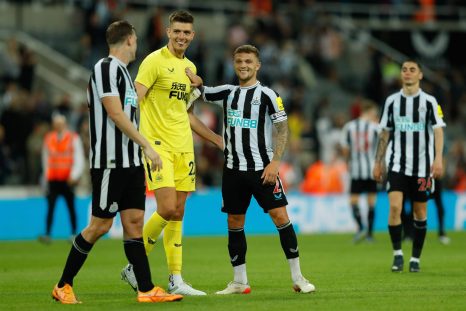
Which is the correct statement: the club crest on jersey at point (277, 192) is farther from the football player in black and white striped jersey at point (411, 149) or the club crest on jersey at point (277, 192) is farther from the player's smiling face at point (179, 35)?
the football player in black and white striped jersey at point (411, 149)

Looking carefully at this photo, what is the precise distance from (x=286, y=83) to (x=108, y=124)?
16.6 m

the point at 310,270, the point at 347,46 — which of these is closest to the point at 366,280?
the point at 310,270

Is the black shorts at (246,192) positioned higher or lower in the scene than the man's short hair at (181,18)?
lower

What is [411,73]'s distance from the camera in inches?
456

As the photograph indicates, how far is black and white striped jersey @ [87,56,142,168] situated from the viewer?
27.8ft

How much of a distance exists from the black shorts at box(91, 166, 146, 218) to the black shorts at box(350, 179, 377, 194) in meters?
9.45

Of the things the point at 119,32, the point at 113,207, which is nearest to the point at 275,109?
the point at 119,32

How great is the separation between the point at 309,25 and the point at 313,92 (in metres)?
1.65

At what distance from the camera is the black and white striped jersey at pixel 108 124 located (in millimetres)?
8477

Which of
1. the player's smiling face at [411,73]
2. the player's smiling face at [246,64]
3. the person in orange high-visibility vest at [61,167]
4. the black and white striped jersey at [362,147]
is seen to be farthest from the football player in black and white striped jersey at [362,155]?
the player's smiling face at [246,64]

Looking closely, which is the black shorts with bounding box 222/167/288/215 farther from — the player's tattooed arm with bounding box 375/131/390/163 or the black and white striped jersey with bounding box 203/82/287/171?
the player's tattooed arm with bounding box 375/131/390/163

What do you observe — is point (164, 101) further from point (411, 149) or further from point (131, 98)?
point (411, 149)

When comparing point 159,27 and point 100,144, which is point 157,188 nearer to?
point 100,144

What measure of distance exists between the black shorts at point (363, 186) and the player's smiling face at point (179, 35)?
27.9 ft
